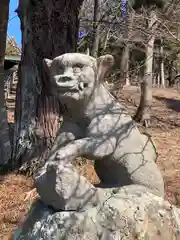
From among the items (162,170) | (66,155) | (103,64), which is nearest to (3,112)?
(162,170)

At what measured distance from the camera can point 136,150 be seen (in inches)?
92.6

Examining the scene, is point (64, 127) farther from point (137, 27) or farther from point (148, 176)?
point (137, 27)

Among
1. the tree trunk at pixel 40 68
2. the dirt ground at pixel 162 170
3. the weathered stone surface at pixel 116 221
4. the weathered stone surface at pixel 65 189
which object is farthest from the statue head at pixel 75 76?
the tree trunk at pixel 40 68

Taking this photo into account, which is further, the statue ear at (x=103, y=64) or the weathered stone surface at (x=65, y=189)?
the statue ear at (x=103, y=64)

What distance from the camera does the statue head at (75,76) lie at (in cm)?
221

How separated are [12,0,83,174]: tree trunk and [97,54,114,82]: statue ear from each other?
10.0ft

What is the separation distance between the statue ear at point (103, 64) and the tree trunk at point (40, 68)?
3.05 meters

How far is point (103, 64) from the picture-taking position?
2.35 m

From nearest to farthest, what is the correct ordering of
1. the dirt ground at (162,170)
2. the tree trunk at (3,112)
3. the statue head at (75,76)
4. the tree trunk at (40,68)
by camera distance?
the statue head at (75,76)
the dirt ground at (162,170)
the tree trunk at (40,68)
the tree trunk at (3,112)

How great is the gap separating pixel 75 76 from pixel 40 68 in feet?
11.1

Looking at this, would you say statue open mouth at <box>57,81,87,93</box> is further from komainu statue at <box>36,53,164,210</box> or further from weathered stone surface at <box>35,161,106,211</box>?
weathered stone surface at <box>35,161,106,211</box>

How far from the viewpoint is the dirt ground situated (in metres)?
4.67

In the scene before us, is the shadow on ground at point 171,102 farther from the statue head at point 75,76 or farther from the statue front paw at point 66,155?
the statue front paw at point 66,155

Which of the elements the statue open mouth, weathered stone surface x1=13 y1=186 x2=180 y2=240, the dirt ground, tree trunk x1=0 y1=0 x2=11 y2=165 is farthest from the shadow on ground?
the statue open mouth
